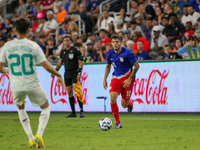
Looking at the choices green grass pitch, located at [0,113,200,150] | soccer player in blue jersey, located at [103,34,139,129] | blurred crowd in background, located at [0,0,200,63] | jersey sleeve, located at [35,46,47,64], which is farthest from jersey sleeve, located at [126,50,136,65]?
blurred crowd in background, located at [0,0,200,63]

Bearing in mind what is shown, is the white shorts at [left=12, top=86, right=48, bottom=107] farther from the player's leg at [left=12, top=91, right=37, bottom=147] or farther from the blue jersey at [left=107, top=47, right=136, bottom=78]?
the blue jersey at [left=107, top=47, right=136, bottom=78]

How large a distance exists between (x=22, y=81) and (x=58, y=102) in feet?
26.9

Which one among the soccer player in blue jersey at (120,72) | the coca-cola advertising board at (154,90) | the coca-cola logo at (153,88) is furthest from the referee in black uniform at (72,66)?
the soccer player in blue jersey at (120,72)

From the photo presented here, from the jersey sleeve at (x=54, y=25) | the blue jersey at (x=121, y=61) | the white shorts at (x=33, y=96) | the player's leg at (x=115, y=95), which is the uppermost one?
the jersey sleeve at (x=54, y=25)

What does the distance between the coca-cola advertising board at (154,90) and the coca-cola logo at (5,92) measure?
71.1 inches

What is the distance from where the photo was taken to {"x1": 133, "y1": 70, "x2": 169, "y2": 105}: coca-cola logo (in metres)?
12.5

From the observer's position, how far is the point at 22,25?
19.3 ft

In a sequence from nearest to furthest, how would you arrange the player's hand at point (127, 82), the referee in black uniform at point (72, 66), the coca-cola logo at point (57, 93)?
the player's hand at point (127, 82)
the referee in black uniform at point (72, 66)
the coca-cola logo at point (57, 93)

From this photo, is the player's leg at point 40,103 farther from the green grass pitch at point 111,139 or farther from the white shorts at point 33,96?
the green grass pitch at point 111,139

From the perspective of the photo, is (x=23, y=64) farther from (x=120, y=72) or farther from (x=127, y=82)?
(x=120, y=72)

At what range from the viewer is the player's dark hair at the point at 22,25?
19.2ft

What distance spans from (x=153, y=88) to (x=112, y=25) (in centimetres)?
528

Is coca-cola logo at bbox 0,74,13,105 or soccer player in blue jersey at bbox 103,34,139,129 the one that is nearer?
soccer player in blue jersey at bbox 103,34,139,129

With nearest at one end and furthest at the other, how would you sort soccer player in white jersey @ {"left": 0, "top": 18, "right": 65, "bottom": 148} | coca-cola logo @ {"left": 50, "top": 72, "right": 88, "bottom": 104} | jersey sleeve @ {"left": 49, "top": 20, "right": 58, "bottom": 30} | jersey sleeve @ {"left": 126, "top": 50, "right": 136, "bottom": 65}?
soccer player in white jersey @ {"left": 0, "top": 18, "right": 65, "bottom": 148} < jersey sleeve @ {"left": 126, "top": 50, "right": 136, "bottom": 65} < coca-cola logo @ {"left": 50, "top": 72, "right": 88, "bottom": 104} < jersey sleeve @ {"left": 49, "top": 20, "right": 58, "bottom": 30}
